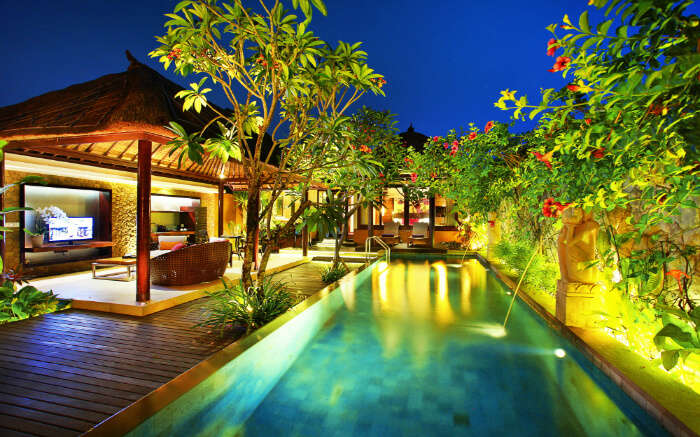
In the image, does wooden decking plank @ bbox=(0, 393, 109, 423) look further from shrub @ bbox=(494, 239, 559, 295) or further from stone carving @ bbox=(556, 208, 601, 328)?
shrub @ bbox=(494, 239, 559, 295)

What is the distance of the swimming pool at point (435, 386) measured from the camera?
2.46m

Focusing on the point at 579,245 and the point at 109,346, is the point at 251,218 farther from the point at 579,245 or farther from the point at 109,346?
the point at 579,245

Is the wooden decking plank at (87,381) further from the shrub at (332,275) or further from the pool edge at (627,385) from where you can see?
the shrub at (332,275)

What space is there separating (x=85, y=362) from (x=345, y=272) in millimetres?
4573

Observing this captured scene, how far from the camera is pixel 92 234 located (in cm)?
804

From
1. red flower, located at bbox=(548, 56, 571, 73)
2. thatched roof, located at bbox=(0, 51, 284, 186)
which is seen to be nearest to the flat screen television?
thatched roof, located at bbox=(0, 51, 284, 186)

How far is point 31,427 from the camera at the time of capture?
74.7 inches

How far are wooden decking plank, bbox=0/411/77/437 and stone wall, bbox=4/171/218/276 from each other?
478 centimetres

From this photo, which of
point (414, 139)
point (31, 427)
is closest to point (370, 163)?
point (31, 427)

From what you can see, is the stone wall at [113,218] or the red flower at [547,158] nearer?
the red flower at [547,158]

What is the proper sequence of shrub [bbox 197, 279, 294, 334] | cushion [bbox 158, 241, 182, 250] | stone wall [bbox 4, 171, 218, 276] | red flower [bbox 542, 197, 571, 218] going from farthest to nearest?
cushion [bbox 158, 241, 182, 250] → stone wall [bbox 4, 171, 218, 276] → shrub [bbox 197, 279, 294, 334] → red flower [bbox 542, 197, 571, 218]

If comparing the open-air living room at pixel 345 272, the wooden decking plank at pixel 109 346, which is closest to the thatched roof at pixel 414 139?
the open-air living room at pixel 345 272

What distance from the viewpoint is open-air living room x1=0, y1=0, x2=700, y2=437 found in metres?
1.84

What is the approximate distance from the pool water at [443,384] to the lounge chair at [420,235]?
26.8 ft
